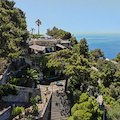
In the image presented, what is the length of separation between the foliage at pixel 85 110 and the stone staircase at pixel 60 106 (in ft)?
9.19

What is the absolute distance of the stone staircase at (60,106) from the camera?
18413 millimetres

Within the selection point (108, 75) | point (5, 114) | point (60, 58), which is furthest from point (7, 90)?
point (108, 75)

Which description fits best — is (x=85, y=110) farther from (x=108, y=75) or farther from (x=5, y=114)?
(x=108, y=75)

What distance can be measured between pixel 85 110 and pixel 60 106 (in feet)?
18.7

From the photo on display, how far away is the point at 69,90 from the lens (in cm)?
2308

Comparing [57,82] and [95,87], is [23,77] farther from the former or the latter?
[95,87]

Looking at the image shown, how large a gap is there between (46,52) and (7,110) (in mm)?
16735

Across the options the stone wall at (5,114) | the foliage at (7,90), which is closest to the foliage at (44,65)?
the foliage at (7,90)

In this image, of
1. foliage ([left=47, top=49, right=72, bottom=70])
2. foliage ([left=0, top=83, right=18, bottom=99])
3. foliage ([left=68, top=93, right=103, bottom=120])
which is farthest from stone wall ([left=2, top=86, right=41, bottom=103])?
foliage ([left=68, top=93, right=103, bottom=120])

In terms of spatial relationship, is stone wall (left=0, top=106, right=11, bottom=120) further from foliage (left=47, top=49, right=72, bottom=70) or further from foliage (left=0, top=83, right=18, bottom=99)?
foliage (left=47, top=49, right=72, bottom=70)

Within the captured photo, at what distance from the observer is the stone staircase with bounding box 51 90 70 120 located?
60.4ft

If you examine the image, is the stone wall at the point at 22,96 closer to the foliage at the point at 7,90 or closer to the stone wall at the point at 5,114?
the foliage at the point at 7,90

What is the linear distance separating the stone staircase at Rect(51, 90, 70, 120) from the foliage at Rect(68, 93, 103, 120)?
280 centimetres

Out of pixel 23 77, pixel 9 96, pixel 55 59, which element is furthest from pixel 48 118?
pixel 55 59
